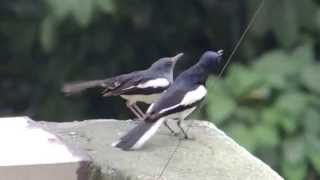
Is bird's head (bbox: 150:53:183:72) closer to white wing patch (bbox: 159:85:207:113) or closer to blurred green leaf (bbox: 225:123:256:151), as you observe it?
white wing patch (bbox: 159:85:207:113)

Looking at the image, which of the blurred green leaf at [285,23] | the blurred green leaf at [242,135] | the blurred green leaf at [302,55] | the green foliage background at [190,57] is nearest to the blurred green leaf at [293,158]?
→ the green foliage background at [190,57]

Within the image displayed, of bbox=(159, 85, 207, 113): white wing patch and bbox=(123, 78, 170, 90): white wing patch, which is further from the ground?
bbox=(123, 78, 170, 90): white wing patch

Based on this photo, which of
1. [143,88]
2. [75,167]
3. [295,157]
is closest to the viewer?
[75,167]

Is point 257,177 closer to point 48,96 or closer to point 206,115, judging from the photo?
point 206,115

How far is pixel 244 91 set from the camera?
324cm

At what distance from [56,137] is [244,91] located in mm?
1883

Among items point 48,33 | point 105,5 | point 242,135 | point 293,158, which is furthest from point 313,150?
point 48,33

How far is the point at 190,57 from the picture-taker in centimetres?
387

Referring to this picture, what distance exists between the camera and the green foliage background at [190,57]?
3.19m

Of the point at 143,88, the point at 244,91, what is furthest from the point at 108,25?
the point at 143,88

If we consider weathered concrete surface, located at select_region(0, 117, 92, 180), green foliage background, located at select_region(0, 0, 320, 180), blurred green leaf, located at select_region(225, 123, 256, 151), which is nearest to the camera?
weathered concrete surface, located at select_region(0, 117, 92, 180)

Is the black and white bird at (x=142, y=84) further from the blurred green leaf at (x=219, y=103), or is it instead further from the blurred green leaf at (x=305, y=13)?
the blurred green leaf at (x=305, y=13)

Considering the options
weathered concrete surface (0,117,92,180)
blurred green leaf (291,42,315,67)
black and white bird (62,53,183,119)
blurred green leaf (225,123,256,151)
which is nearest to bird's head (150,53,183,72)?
black and white bird (62,53,183,119)

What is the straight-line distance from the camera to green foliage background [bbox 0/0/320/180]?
3.19 meters
